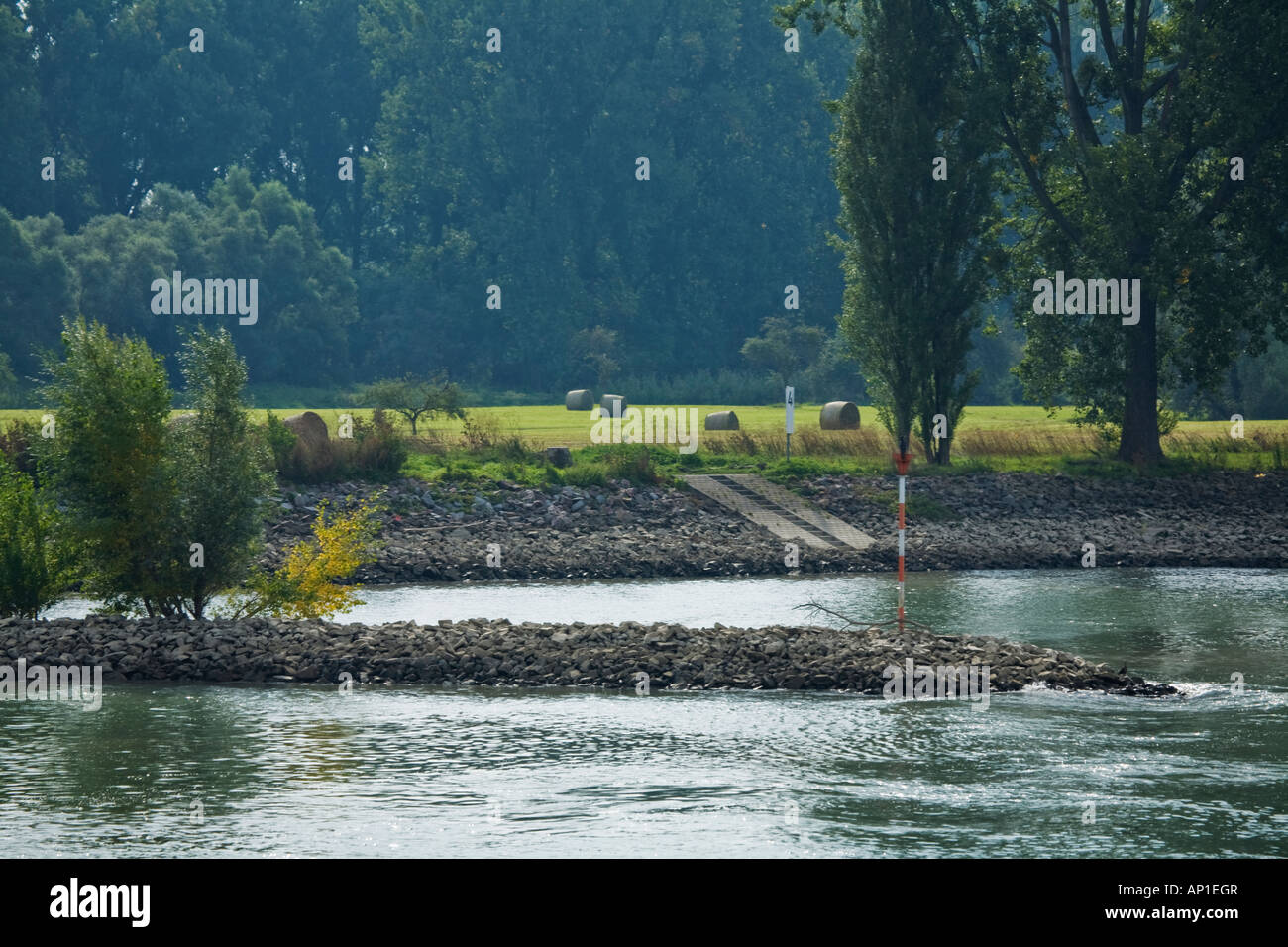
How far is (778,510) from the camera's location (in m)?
36.5

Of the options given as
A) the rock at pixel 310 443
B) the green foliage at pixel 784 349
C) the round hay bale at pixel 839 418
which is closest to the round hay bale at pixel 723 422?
the round hay bale at pixel 839 418

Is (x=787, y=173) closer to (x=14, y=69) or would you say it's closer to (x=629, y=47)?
(x=629, y=47)

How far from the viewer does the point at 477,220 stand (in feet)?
309

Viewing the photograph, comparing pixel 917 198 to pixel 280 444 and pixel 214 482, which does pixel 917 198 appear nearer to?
pixel 280 444

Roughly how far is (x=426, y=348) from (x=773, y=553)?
6349 cm

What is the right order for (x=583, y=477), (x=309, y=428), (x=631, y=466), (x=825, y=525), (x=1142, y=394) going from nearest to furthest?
(x=825, y=525) → (x=583, y=477) → (x=309, y=428) → (x=631, y=466) → (x=1142, y=394)

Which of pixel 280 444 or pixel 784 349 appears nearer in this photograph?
pixel 280 444

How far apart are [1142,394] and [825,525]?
32.6ft

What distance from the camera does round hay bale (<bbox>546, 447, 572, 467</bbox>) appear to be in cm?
3847

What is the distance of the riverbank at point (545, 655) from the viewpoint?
19344 millimetres

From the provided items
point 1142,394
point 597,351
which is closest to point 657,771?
point 1142,394

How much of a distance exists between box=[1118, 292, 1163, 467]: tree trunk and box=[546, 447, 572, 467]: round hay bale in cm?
1332
